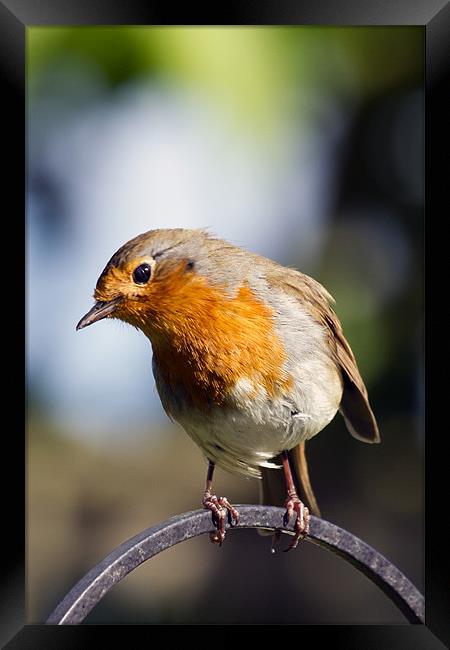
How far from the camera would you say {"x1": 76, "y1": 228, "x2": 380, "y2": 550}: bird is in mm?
2670

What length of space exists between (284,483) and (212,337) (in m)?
0.77

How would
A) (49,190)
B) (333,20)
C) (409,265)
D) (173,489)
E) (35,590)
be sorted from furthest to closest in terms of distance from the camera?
(173,489) < (35,590) < (409,265) < (49,190) < (333,20)

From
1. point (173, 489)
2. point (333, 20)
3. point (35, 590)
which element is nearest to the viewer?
point (333, 20)

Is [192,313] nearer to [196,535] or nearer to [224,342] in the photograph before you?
[224,342]

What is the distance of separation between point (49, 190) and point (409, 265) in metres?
1.68

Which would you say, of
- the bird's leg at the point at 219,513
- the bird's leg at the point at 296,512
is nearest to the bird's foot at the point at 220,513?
the bird's leg at the point at 219,513

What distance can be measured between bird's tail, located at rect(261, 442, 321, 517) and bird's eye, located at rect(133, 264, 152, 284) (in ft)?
2.88

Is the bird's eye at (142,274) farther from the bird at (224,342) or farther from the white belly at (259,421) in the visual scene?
the white belly at (259,421)

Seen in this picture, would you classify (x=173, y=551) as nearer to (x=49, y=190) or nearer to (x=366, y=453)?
(x=366, y=453)

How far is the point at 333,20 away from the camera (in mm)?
2643

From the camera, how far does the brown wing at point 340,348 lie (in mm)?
2949

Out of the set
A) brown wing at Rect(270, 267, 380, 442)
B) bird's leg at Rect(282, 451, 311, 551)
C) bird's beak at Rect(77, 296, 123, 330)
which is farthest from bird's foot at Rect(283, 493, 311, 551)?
bird's beak at Rect(77, 296, 123, 330)
